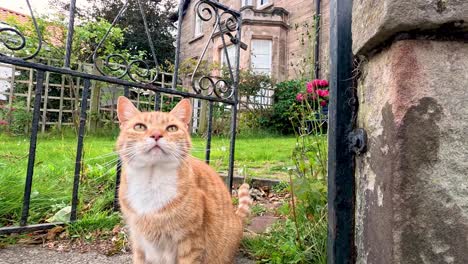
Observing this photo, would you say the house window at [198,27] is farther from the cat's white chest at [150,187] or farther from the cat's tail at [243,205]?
the cat's white chest at [150,187]

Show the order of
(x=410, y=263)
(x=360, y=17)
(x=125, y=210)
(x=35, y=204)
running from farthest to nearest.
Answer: (x=35, y=204), (x=125, y=210), (x=360, y=17), (x=410, y=263)

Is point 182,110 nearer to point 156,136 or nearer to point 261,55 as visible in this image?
point 156,136

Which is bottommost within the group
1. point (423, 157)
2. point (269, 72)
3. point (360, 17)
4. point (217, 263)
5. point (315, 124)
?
point (217, 263)

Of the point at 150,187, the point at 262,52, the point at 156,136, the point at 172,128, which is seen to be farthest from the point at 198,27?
the point at 150,187

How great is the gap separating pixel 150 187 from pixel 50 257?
706mm

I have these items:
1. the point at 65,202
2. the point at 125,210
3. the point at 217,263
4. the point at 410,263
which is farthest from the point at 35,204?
the point at 410,263

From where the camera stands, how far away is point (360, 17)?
99 cm

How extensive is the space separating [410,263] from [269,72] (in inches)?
468

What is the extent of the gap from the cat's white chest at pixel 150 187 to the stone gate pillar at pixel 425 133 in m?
0.90

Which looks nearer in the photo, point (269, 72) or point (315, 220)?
point (315, 220)

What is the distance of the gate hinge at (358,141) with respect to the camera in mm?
1017

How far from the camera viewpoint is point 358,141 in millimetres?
1044

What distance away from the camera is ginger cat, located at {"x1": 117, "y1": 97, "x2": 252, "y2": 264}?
4.41 ft

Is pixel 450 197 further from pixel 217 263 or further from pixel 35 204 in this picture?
pixel 35 204
